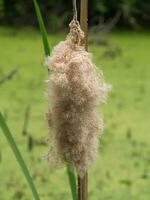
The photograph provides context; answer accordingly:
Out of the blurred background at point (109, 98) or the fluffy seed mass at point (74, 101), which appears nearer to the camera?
the fluffy seed mass at point (74, 101)

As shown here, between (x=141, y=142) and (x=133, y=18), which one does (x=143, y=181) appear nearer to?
(x=141, y=142)

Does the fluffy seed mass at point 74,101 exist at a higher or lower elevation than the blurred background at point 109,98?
higher

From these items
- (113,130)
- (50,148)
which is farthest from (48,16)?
(50,148)

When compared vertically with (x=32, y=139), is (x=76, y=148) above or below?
above

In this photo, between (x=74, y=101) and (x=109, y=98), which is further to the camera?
(x=109, y=98)

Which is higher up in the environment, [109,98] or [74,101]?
[74,101]
